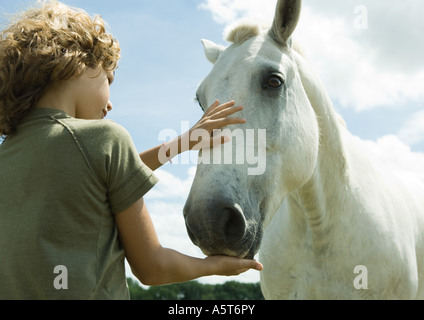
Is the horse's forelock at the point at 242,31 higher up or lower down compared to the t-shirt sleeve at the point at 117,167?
higher up

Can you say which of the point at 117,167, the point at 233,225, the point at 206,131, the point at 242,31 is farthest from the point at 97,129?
the point at 242,31

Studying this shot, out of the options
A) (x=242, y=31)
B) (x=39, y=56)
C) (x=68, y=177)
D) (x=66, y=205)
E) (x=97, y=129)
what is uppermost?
(x=242, y=31)

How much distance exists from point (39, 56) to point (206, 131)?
0.93 metres

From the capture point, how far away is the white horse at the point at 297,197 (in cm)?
222

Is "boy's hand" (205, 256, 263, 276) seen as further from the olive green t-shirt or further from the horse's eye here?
the horse's eye

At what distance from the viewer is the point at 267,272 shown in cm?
374

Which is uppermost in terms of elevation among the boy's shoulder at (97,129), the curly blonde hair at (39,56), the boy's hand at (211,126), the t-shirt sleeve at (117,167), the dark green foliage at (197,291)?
the curly blonde hair at (39,56)

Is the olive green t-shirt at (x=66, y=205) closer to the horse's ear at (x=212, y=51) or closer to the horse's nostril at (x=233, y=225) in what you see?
the horse's nostril at (x=233, y=225)

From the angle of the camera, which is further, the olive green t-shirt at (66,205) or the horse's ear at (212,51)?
A: the horse's ear at (212,51)

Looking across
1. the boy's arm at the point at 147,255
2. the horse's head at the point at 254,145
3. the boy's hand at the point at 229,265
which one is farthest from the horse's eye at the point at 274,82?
the boy's arm at the point at 147,255

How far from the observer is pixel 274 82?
109 inches

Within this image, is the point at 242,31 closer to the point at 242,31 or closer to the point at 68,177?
the point at 242,31
